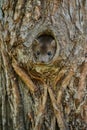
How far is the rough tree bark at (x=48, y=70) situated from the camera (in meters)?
2.45

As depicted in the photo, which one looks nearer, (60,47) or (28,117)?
(60,47)

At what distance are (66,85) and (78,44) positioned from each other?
0.27 metres

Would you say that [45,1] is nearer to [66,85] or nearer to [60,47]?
[60,47]

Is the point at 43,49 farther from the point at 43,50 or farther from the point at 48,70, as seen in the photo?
the point at 48,70

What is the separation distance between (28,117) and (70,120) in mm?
275

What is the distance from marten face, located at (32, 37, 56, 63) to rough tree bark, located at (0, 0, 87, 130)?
3 cm

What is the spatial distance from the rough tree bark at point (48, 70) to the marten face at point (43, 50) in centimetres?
3

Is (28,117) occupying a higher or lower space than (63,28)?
lower

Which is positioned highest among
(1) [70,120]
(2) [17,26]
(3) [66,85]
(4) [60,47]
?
(2) [17,26]

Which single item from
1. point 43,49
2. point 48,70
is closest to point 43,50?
point 43,49

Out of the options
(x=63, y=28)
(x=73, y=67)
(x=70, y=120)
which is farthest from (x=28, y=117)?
(x=63, y=28)

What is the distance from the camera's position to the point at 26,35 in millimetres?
2449

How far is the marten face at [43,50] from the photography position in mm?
2410

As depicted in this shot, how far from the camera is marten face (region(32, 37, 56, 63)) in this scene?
7.91ft
